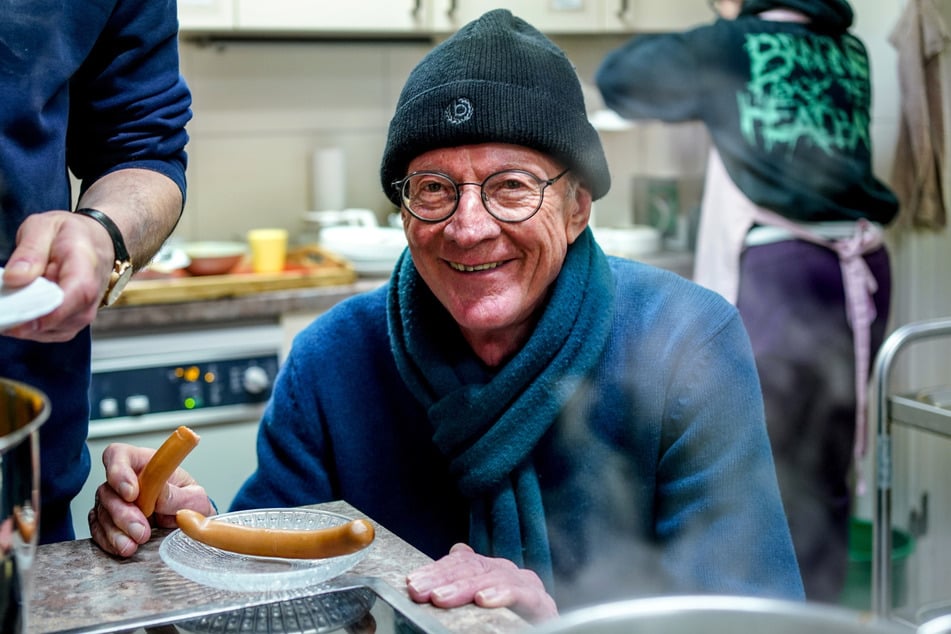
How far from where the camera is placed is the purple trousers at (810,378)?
2725 mm

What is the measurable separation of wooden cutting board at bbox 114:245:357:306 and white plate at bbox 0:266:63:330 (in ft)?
5.47

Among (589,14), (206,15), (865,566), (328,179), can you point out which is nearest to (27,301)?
(206,15)

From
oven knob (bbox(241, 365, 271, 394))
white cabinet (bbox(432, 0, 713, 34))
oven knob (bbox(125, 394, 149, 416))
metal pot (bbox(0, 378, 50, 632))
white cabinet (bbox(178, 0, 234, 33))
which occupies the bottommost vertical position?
oven knob (bbox(125, 394, 149, 416))

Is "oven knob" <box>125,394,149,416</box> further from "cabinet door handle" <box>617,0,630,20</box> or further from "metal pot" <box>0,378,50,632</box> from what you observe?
"metal pot" <box>0,378,50,632</box>

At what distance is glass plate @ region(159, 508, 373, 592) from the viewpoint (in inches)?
35.2

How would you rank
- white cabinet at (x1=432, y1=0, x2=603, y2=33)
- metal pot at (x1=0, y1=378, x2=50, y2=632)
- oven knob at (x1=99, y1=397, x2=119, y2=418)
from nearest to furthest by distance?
1. metal pot at (x1=0, y1=378, x2=50, y2=632)
2. oven knob at (x1=99, y1=397, x2=119, y2=418)
3. white cabinet at (x1=432, y1=0, x2=603, y2=33)

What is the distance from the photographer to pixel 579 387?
1344mm

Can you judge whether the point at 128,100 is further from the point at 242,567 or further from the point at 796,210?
the point at 796,210

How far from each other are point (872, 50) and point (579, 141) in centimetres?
236

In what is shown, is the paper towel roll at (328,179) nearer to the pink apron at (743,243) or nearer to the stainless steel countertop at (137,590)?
the pink apron at (743,243)

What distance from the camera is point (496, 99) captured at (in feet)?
4.27

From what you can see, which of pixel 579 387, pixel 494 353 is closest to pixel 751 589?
pixel 579 387

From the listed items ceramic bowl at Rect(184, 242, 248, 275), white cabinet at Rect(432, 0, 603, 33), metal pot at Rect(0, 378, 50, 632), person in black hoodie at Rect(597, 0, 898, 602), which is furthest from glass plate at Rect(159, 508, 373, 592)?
white cabinet at Rect(432, 0, 603, 33)

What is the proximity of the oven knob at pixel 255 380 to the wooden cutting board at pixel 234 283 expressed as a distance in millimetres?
177
